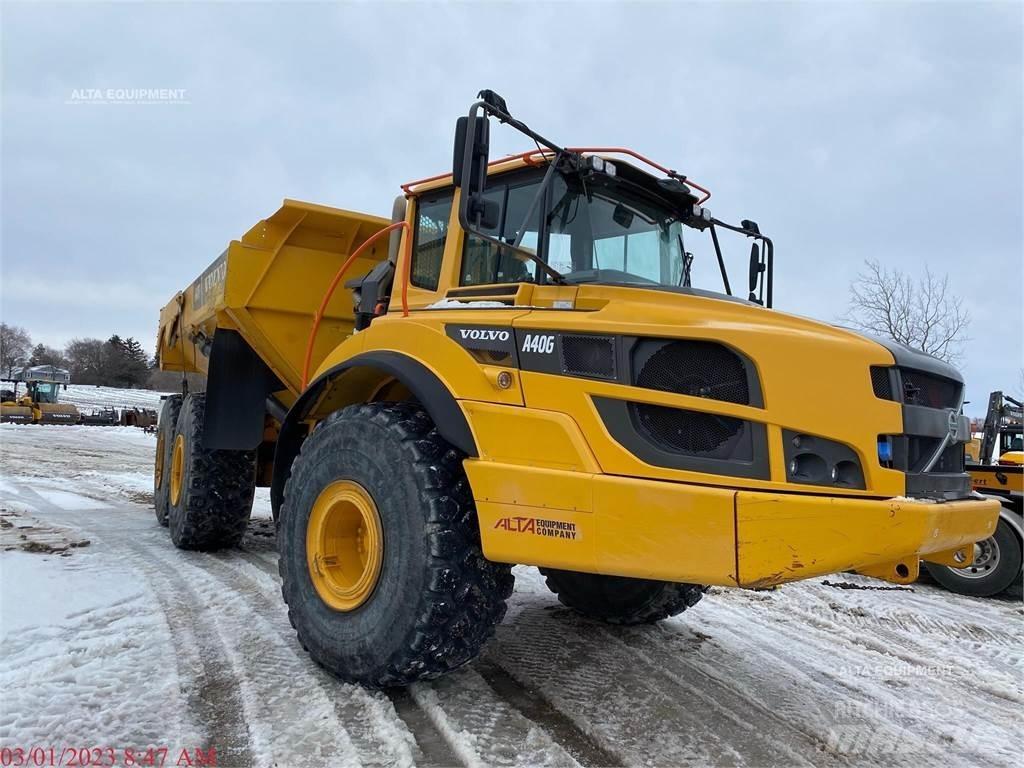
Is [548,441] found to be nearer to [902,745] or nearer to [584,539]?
[584,539]

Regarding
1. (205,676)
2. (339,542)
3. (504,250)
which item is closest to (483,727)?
(339,542)

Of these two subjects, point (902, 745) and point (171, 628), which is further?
point (171, 628)

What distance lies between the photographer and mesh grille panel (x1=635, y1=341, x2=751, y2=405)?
2.64 m

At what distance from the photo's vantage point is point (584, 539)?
8.72 ft

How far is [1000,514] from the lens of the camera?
5871 millimetres

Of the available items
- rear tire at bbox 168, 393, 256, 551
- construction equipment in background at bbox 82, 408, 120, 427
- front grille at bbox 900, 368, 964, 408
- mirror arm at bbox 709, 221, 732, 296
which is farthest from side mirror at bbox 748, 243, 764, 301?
construction equipment in background at bbox 82, 408, 120, 427

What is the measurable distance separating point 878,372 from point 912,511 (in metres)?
0.53

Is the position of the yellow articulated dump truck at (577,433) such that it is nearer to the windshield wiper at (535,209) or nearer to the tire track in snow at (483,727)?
the windshield wiper at (535,209)

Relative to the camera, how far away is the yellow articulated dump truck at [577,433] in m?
2.54

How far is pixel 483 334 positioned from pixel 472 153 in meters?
0.74

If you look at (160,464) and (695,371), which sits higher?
(695,371)

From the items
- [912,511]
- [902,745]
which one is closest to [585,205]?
[912,511]

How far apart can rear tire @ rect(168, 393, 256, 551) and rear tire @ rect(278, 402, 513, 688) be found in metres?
3.05

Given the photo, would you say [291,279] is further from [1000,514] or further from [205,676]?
[1000,514]
